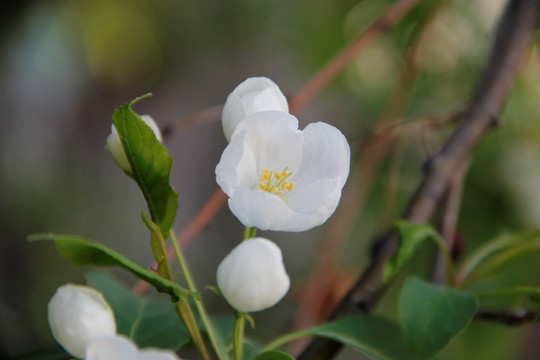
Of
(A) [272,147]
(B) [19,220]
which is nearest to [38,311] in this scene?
(B) [19,220]

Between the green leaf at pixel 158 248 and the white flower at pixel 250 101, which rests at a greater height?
the white flower at pixel 250 101

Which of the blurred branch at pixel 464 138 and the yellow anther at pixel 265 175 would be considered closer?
the yellow anther at pixel 265 175

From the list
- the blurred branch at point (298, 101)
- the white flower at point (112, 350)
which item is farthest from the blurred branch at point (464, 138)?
the white flower at point (112, 350)

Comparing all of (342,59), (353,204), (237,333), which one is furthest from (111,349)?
(353,204)

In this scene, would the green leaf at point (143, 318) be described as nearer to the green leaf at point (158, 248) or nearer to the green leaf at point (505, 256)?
the green leaf at point (158, 248)

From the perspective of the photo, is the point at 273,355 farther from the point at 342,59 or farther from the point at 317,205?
the point at 342,59

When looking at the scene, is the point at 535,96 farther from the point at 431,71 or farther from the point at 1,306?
the point at 1,306
